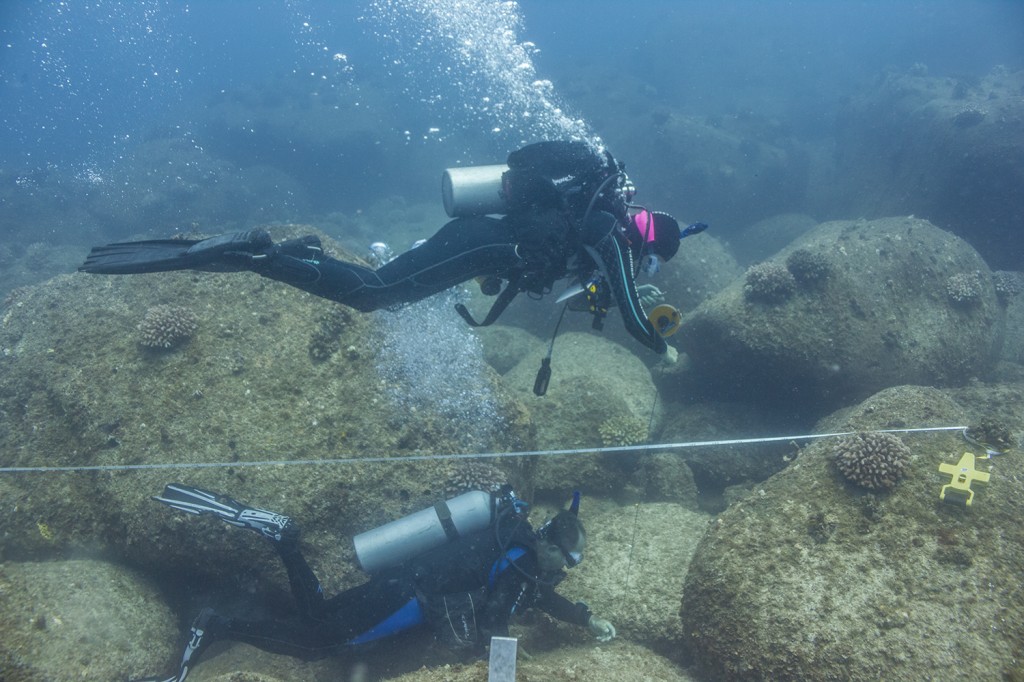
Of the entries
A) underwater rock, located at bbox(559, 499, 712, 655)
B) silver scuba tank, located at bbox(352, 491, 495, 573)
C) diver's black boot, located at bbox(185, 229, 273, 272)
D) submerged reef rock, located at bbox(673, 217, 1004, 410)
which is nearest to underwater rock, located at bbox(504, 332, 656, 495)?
underwater rock, located at bbox(559, 499, 712, 655)

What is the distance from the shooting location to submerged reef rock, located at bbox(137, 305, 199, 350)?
645cm

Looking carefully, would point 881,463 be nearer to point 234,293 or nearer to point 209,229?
point 234,293

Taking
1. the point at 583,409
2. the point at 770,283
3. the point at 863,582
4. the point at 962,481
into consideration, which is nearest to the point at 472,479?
the point at 583,409

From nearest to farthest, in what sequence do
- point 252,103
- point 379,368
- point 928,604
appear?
point 928,604 → point 379,368 → point 252,103

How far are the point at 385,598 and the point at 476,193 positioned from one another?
178 inches

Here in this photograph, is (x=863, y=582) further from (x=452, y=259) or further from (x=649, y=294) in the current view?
(x=452, y=259)

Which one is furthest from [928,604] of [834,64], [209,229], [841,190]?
[834,64]

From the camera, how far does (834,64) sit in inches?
1902

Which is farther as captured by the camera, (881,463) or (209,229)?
(209,229)

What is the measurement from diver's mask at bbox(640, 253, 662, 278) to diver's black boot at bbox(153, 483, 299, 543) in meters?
4.64

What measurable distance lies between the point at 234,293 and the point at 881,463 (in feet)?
28.0

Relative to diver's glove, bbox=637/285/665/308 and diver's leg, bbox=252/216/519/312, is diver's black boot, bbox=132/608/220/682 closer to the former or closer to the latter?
diver's leg, bbox=252/216/519/312

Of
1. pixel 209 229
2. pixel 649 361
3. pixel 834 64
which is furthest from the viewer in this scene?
pixel 834 64

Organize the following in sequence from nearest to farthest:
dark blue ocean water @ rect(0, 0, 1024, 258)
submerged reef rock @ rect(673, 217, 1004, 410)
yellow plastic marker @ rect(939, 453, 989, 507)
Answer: yellow plastic marker @ rect(939, 453, 989, 507) < submerged reef rock @ rect(673, 217, 1004, 410) < dark blue ocean water @ rect(0, 0, 1024, 258)
